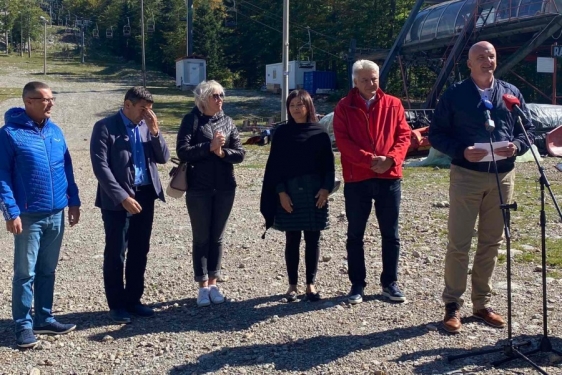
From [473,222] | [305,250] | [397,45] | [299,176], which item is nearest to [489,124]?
[473,222]

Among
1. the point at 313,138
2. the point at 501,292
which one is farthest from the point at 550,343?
the point at 313,138

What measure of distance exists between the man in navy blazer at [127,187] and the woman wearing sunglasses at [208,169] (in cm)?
27

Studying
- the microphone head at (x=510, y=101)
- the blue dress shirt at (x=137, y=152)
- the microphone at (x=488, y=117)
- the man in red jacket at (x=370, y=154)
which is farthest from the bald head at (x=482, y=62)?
the blue dress shirt at (x=137, y=152)

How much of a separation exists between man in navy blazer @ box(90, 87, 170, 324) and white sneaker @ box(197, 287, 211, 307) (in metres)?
0.46

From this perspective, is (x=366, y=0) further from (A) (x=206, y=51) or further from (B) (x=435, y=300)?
(B) (x=435, y=300)

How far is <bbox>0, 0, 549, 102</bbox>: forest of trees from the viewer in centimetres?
5241

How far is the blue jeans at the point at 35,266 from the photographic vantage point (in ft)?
17.2

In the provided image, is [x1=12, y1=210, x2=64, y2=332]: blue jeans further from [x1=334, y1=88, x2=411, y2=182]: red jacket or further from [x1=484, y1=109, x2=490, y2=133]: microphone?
[x1=484, y1=109, x2=490, y2=133]: microphone

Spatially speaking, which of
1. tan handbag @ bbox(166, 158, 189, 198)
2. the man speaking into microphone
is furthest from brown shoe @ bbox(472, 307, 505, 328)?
tan handbag @ bbox(166, 158, 189, 198)

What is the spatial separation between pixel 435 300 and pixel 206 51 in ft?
196

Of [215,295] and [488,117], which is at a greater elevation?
[488,117]

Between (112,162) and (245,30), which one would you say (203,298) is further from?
(245,30)

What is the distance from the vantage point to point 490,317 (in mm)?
5434

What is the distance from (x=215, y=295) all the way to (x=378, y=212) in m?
1.64
